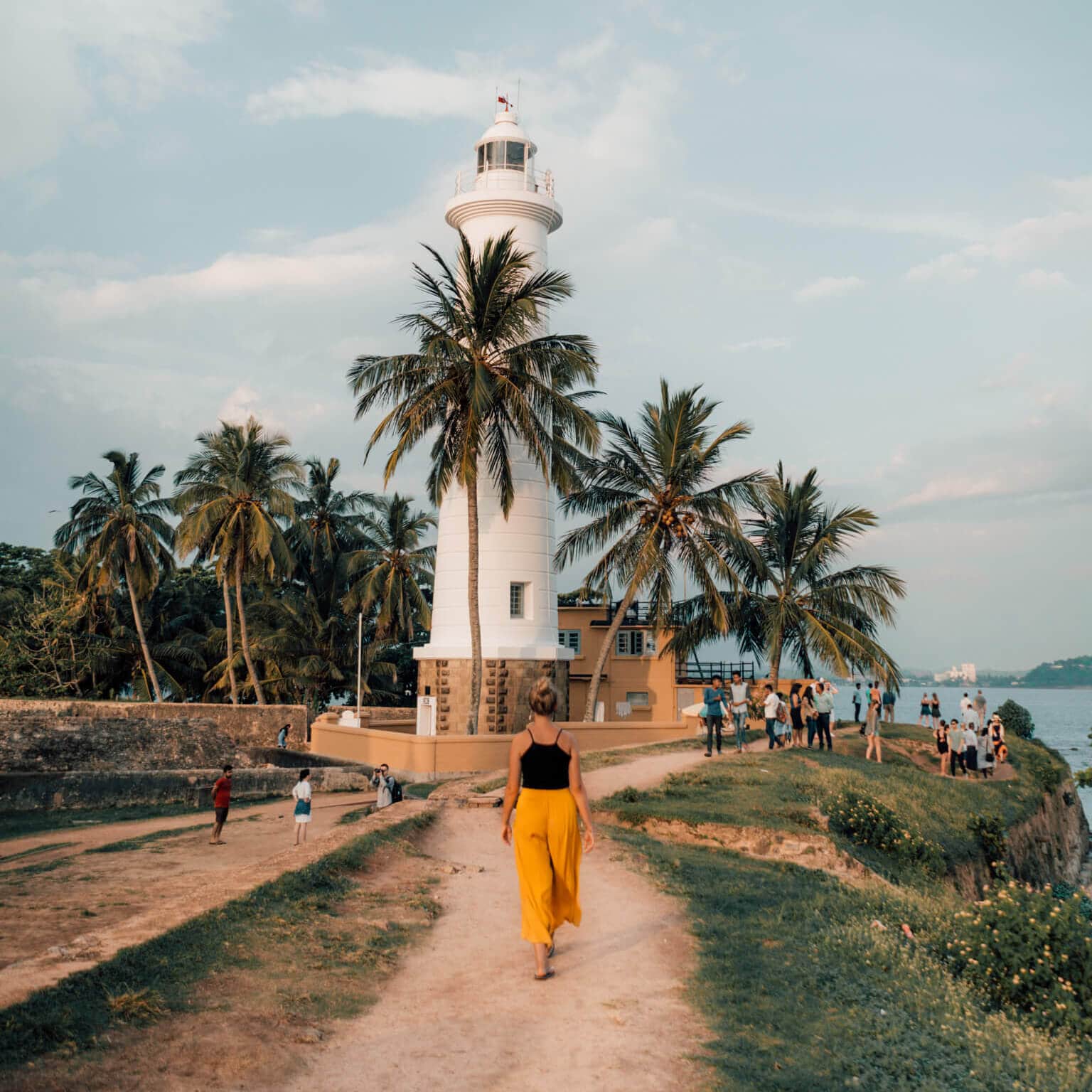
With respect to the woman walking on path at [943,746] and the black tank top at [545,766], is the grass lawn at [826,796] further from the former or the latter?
the black tank top at [545,766]

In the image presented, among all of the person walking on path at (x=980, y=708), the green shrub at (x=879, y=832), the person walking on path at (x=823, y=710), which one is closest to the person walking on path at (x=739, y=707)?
the person walking on path at (x=823, y=710)

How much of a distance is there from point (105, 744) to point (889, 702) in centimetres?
2499

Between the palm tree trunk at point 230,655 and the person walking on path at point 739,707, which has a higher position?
the palm tree trunk at point 230,655

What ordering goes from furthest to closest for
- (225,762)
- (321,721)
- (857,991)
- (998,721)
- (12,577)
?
(12,577) → (321,721) → (225,762) → (998,721) → (857,991)

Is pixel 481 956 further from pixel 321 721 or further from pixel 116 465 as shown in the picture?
pixel 116 465

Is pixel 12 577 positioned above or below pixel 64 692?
above

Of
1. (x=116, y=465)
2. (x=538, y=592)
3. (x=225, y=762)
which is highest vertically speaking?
(x=116, y=465)

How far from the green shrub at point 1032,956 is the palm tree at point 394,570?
31.3 meters

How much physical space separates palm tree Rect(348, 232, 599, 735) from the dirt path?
6572mm

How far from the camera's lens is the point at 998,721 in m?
26.0

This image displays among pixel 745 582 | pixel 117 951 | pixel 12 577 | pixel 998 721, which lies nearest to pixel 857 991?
pixel 117 951

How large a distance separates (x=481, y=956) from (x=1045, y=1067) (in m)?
3.84

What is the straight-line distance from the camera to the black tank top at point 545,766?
20.5ft

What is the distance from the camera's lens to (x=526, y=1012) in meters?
5.79
